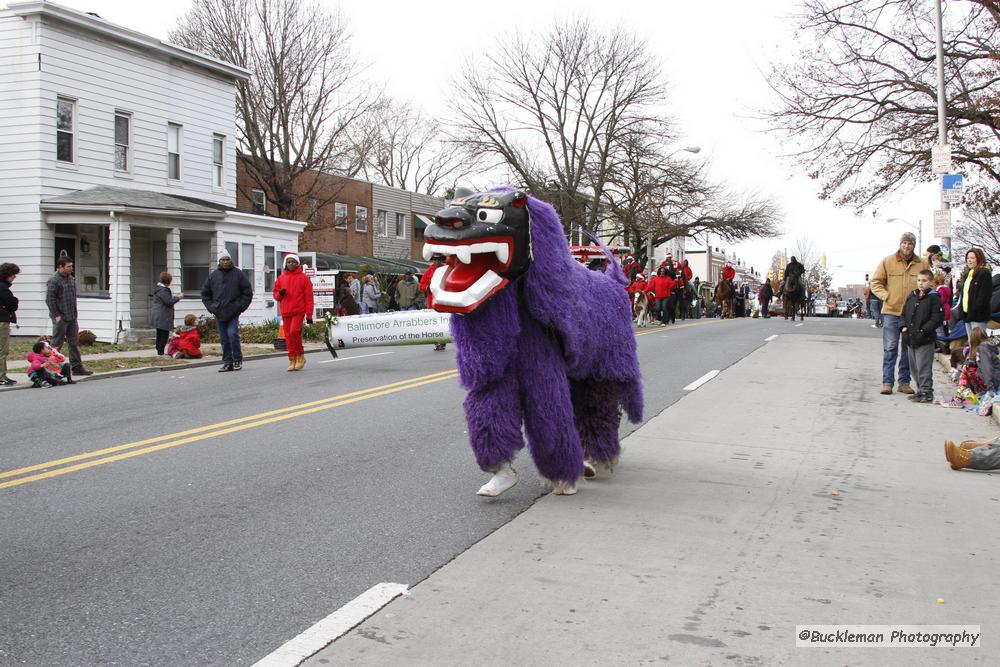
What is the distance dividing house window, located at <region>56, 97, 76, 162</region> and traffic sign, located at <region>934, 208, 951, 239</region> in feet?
64.7

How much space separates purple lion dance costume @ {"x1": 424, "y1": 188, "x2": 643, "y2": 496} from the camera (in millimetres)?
5215

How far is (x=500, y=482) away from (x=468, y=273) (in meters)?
1.42

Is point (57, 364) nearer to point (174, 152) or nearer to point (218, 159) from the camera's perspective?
point (174, 152)

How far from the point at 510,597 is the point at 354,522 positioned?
150cm

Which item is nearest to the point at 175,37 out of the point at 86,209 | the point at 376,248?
the point at 376,248

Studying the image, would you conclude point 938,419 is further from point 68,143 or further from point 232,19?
point 232,19

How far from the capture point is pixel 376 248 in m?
43.8

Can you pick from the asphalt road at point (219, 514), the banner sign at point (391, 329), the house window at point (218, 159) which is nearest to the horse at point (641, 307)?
the banner sign at point (391, 329)

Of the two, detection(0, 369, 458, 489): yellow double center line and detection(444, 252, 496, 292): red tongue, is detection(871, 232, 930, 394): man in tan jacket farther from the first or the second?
detection(444, 252, 496, 292): red tongue

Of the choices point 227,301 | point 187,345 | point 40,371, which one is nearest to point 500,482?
point 40,371

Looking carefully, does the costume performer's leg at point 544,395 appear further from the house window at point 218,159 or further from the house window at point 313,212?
the house window at point 313,212

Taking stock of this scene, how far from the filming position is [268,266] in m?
27.1

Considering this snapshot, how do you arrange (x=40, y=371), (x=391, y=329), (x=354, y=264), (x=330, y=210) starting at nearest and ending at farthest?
1. (x=40, y=371)
2. (x=391, y=329)
3. (x=354, y=264)
4. (x=330, y=210)

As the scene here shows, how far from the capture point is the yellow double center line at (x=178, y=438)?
679cm
